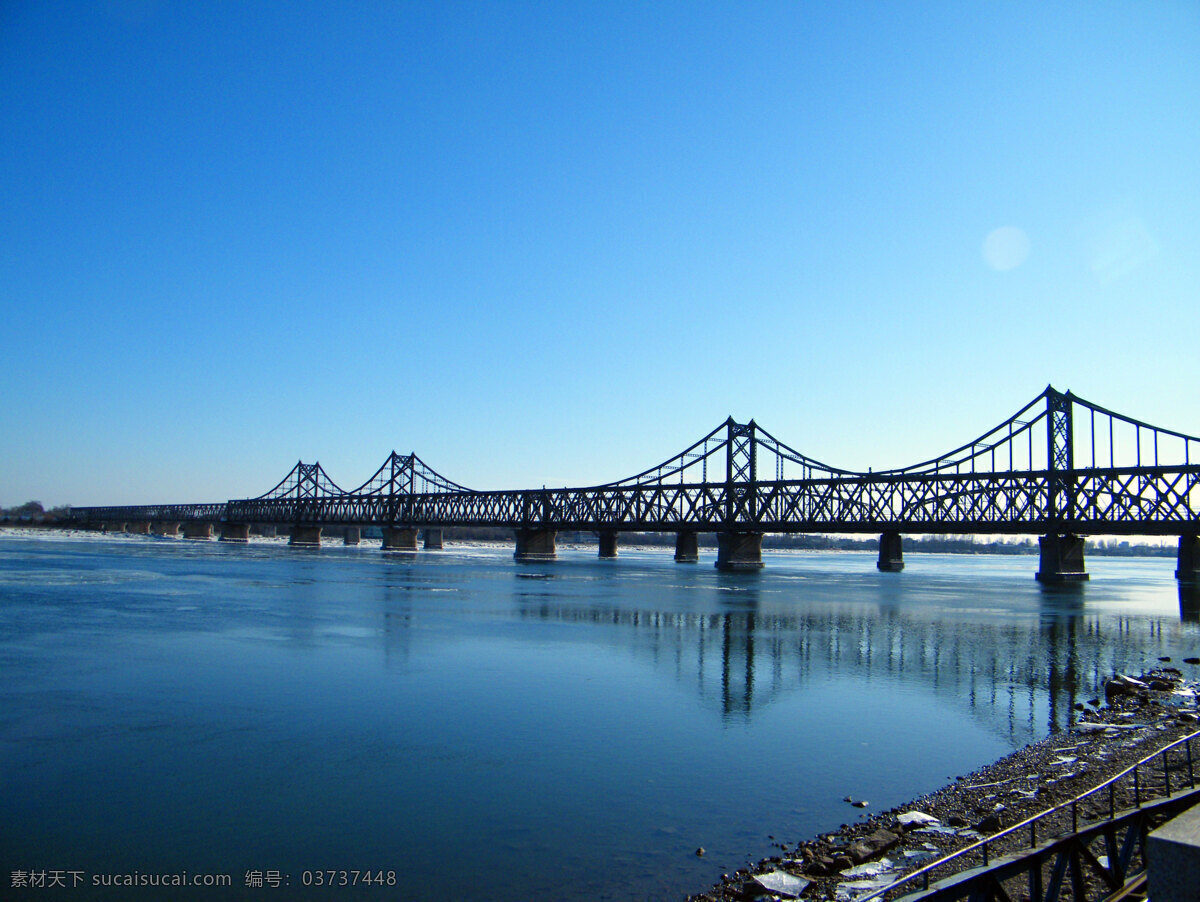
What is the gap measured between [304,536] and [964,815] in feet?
467

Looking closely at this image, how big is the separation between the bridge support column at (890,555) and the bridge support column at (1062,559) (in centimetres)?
2552

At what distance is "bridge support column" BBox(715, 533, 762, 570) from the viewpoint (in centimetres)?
8581

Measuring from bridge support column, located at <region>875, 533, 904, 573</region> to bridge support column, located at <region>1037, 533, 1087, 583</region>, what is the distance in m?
25.5

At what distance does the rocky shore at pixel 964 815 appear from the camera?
7.39 meters

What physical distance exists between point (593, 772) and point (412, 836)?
3.28 meters

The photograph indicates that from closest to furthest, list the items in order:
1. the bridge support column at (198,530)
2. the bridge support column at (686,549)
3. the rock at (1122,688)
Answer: the rock at (1122,688), the bridge support column at (686,549), the bridge support column at (198,530)

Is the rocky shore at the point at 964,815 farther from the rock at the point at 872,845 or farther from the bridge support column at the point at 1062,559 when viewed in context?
the bridge support column at the point at 1062,559

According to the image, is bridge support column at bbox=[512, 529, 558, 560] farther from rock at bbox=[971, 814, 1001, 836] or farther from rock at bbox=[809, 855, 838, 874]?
rock at bbox=[809, 855, 838, 874]

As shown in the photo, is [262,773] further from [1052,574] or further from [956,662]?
[1052,574]

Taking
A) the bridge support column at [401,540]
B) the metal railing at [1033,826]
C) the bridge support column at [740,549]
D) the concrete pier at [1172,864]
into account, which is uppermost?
the concrete pier at [1172,864]

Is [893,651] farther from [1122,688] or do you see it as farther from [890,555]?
[890,555]

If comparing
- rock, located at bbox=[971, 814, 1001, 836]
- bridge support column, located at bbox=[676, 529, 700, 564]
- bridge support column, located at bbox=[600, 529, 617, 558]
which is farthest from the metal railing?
bridge support column, located at bbox=[600, 529, 617, 558]

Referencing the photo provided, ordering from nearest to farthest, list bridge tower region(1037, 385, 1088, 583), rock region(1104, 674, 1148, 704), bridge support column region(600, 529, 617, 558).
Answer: rock region(1104, 674, 1148, 704) < bridge tower region(1037, 385, 1088, 583) < bridge support column region(600, 529, 617, 558)

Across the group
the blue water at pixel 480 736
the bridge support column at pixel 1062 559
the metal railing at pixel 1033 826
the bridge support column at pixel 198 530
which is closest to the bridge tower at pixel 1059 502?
the bridge support column at pixel 1062 559
